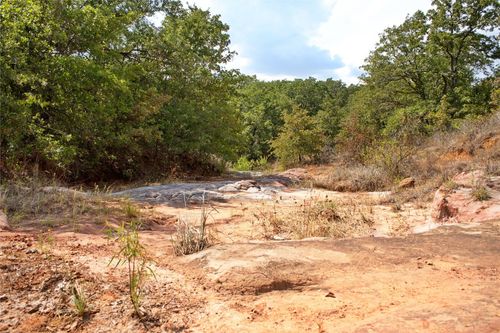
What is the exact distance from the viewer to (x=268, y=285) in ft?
9.96

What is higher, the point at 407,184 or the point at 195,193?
the point at 407,184

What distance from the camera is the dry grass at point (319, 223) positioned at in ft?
17.2

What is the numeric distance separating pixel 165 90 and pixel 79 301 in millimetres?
13634

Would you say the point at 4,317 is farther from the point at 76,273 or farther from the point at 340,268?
the point at 340,268

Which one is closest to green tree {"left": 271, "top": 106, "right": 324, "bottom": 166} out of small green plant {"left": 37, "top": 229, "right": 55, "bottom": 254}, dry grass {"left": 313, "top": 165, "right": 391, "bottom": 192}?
dry grass {"left": 313, "top": 165, "right": 391, "bottom": 192}

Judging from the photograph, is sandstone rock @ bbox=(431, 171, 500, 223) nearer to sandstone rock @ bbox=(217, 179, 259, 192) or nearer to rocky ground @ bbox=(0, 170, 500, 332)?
rocky ground @ bbox=(0, 170, 500, 332)

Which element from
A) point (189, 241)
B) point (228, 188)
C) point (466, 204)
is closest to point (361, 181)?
point (228, 188)

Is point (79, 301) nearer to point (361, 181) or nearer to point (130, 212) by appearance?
point (130, 212)

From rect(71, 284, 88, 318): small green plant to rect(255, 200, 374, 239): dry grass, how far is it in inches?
117

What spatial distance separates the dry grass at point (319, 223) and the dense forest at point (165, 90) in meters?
5.26

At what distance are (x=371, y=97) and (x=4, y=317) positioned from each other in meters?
26.9

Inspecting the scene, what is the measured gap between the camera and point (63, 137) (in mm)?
8984

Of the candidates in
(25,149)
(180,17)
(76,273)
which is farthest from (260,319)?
(180,17)

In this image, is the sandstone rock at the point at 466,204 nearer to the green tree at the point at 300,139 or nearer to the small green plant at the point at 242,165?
the green tree at the point at 300,139
